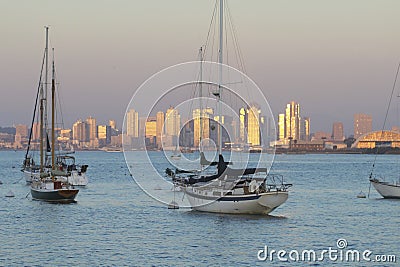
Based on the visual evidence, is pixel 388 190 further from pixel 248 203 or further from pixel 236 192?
pixel 236 192

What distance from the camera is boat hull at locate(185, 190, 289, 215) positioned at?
181 ft

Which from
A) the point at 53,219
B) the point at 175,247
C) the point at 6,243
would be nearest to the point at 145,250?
the point at 175,247

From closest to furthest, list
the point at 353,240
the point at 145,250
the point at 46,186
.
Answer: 1. the point at 145,250
2. the point at 353,240
3. the point at 46,186

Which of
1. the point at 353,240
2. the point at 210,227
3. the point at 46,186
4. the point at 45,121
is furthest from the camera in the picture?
the point at 45,121

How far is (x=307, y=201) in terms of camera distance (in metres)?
77.6

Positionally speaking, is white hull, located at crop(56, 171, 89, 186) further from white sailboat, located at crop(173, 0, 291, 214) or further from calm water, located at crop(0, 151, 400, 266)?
white sailboat, located at crop(173, 0, 291, 214)

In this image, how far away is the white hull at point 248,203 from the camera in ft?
181

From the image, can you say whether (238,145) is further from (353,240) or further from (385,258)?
(385,258)

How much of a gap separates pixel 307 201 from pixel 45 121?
109 ft
